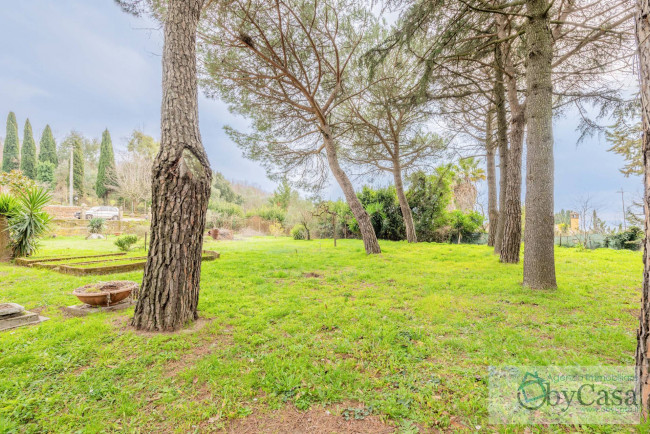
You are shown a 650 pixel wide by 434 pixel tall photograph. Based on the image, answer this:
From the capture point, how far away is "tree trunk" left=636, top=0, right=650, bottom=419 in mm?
1366

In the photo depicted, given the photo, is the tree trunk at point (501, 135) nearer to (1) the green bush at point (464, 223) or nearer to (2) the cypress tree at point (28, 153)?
(1) the green bush at point (464, 223)

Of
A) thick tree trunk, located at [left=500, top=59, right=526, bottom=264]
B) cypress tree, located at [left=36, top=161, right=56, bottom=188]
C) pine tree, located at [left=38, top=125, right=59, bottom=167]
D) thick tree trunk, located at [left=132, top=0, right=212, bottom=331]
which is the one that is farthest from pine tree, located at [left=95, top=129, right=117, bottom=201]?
thick tree trunk, located at [left=500, top=59, right=526, bottom=264]

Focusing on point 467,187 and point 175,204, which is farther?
point 467,187

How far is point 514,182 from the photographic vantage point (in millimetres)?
5836

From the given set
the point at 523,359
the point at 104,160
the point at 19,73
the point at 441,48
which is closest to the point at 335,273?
the point at 523,359

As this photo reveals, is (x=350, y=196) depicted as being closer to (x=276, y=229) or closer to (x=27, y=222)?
(x=27, y=222)

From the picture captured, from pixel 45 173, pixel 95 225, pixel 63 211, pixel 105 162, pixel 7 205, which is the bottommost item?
pixel 95 225

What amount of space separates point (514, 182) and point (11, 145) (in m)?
43.4

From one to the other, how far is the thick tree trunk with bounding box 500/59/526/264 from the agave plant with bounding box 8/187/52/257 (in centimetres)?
1184

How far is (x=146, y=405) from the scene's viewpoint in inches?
60.5

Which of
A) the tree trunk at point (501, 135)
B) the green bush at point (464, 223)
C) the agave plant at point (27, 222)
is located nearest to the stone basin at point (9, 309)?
the agave plant at point (27, 222)

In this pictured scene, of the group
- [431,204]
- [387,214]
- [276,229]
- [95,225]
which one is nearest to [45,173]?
[95,225]

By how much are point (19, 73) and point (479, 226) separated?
159 feet

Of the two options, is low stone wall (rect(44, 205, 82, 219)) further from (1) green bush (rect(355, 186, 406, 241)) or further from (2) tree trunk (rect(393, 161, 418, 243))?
(2) tree trunk (rect(393, 161, 418, 243))
